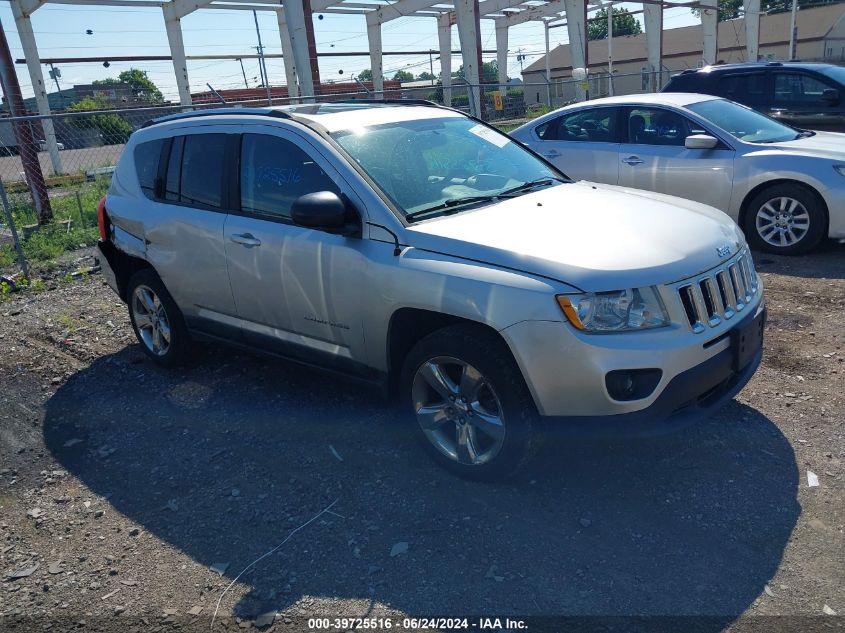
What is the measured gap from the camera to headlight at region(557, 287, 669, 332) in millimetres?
2914

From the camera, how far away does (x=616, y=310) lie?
2953 millimetres

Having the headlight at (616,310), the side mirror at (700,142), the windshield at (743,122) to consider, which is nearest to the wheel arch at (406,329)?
the headlight at (616,310)

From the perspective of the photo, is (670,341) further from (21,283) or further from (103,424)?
(21,283)

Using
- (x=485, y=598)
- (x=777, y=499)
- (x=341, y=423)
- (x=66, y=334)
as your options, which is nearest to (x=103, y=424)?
(x=341, y=423)

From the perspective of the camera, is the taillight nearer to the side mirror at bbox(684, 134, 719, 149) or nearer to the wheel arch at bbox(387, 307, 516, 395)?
the wheel arch at bbox(387, 307, 516, 395)

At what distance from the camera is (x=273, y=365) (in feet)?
17.1

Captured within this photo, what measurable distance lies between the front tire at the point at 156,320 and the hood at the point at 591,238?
2.42 m

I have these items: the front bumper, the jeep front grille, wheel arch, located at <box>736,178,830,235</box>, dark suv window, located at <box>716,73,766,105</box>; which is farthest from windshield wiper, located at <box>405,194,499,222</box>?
dark suv window, located at <box>716,73,766,105</box>

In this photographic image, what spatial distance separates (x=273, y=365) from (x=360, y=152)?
2021mm

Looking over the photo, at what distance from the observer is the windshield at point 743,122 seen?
7258mm

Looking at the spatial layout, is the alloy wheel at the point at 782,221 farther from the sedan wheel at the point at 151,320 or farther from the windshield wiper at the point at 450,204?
the sedan wheel at the point at 151,320

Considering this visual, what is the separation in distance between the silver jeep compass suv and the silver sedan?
3371mm

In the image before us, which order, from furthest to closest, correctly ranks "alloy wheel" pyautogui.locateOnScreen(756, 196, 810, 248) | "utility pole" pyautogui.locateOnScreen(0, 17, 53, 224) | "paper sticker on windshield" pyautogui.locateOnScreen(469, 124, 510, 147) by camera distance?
"utility pole" pyautogui.locateOnScreen(0, 17, 53, 224) < "alloy wheel" pyautogui.locateOnScreen(756, 196, 810, 248) < "paper sticker on windshield" pyautogui.locateOnScreen(469, 124, 510, 147)

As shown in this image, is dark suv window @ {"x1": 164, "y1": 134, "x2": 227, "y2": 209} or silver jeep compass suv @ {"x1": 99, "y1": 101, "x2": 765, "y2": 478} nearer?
silver jeep compass suv @ {"x1": 99, "y1": 101, "x2": 765, "y2": 478}
